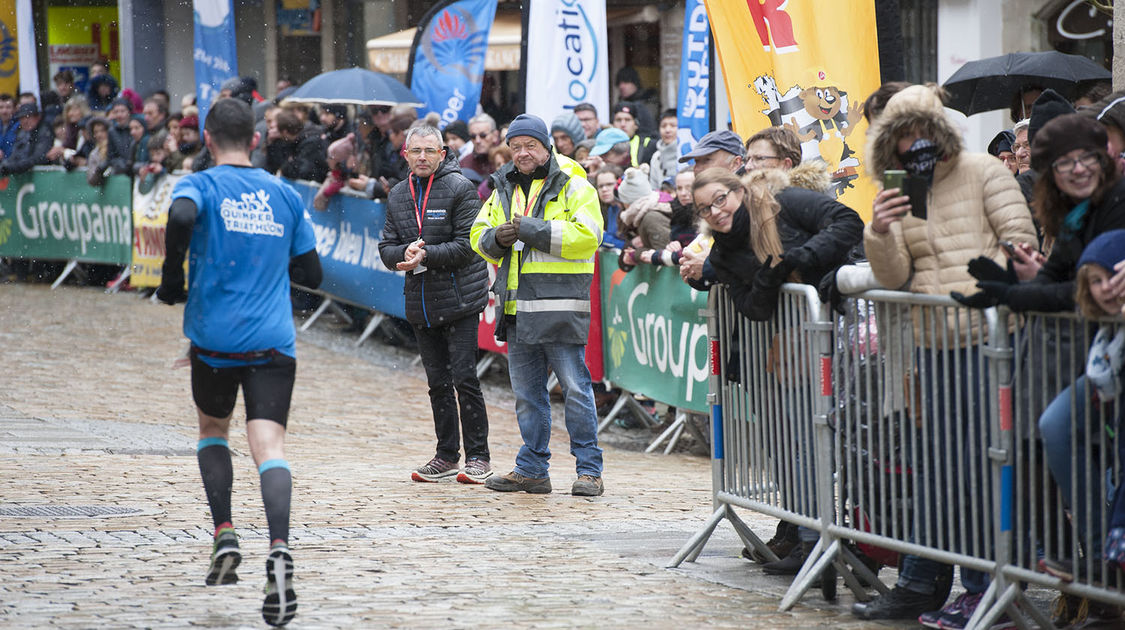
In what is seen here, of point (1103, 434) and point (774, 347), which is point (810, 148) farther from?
point (1103, 434)

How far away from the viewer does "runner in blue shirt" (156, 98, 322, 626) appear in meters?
5.95

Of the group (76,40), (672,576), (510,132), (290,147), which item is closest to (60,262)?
(290,147)

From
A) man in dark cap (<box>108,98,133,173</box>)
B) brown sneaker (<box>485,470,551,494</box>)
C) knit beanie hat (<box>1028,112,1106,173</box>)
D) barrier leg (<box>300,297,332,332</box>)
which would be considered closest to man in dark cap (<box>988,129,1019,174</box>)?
knit beanie hat (<box>1028,112,1106,173</box>)

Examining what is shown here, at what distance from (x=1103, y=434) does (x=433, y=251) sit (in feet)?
16.3

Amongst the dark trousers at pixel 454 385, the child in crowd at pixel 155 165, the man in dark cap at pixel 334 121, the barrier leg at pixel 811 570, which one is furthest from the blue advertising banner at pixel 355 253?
the barrier leg at pixel 811 570

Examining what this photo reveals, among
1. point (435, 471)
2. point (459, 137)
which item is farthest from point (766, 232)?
point (459, 137)

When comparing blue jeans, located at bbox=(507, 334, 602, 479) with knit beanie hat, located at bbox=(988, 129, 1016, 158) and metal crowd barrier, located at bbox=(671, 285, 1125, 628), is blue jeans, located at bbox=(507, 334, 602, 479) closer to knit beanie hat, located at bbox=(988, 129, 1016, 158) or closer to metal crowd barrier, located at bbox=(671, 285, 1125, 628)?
metal crowd barrier, located at bbox=(671, 285, 1125, 628)

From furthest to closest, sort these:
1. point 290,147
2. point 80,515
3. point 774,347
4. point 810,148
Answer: point 290,147 → point 810,148 → point 80,515 → point 774,347

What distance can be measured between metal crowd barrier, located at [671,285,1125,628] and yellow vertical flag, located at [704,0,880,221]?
6.23ft

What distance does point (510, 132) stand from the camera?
8867 millimetres

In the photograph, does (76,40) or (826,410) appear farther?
(76,40)

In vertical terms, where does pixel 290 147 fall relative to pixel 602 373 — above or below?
above

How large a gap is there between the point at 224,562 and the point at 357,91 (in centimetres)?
1180

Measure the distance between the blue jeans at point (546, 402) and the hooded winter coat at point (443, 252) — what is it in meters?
Answer: 0.45
